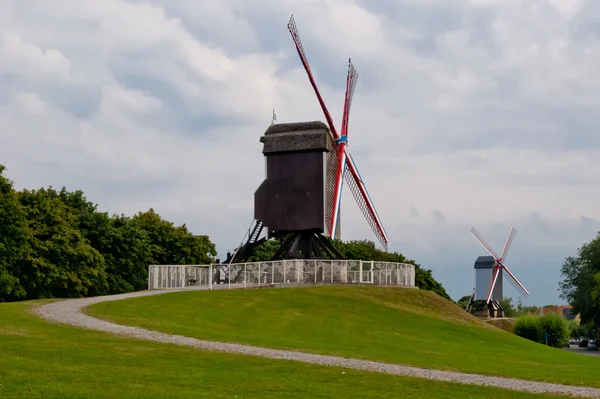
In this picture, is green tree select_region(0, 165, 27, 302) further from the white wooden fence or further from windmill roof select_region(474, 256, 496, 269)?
windmill roof select_region(474, 256, 496, 269)

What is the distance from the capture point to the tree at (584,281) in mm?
95812

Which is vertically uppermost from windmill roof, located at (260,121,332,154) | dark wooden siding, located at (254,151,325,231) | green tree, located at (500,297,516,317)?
windmill roof, located at (260,121,332,154)

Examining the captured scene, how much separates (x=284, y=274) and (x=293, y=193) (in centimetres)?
780

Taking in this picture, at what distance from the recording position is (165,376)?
23094 millimetres

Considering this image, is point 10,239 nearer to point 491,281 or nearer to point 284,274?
point 284,274

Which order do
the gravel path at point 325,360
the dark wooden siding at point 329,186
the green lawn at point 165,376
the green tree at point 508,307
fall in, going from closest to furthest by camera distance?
the green lawn at point 165,376, the gravel path at point 325,360, the dark wooden siding at point 329,186, the green tree at point 508,307

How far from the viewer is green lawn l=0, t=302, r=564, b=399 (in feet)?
68.2

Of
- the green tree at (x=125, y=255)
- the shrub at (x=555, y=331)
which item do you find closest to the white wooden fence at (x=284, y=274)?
the green tree at (x=125, y=255)

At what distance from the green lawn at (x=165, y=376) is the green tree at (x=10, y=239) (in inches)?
1227

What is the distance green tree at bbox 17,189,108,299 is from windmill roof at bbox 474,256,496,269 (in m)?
83.6

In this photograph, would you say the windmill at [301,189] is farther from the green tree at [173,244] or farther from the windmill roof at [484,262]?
the windmill roof at [484,262]

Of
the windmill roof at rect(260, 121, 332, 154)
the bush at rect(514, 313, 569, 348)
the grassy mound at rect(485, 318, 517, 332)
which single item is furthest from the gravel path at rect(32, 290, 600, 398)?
the grassy mound at rect(485, 318, 517, 332)

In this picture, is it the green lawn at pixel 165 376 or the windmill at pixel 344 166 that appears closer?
the green lawn at pixel 165 376

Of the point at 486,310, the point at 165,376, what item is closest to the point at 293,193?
the point at 165,376
